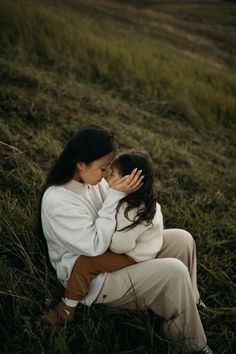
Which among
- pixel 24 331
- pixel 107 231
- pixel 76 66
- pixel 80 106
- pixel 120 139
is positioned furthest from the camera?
pixel 76 66

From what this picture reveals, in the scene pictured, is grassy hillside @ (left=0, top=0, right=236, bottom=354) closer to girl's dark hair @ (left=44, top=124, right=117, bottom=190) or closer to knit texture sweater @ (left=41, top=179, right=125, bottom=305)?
knit texture sweater @ (left=41, top=179, right=125, bottom=305)

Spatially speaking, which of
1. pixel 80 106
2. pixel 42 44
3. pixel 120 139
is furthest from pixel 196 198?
pixel 42 44

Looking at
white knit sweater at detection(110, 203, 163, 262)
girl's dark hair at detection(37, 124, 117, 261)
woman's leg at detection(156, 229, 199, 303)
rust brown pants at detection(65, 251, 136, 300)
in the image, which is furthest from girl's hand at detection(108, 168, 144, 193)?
woman's leg at detection(156, 229, 199, 303)

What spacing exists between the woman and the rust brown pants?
44 millimetres

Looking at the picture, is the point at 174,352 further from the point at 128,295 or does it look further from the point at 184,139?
the point at 184,139

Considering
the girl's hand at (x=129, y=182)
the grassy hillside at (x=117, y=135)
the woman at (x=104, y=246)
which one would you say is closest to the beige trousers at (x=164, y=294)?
the woman at (x=104, y=246)

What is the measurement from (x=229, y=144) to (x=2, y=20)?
16.9 feet

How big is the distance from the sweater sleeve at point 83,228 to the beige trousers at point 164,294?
9.6 inches

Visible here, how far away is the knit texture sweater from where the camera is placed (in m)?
2.21

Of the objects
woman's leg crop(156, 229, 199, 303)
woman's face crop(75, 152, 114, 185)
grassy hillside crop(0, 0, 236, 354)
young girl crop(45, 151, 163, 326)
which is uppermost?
woman's face crop(75, 152, 114, 185)

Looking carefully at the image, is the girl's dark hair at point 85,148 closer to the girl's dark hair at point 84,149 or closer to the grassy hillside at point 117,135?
the girl's dark hair at point 84,149

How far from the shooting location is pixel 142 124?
6.23m

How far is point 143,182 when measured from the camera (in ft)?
7.83

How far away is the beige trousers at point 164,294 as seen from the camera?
2213mm
